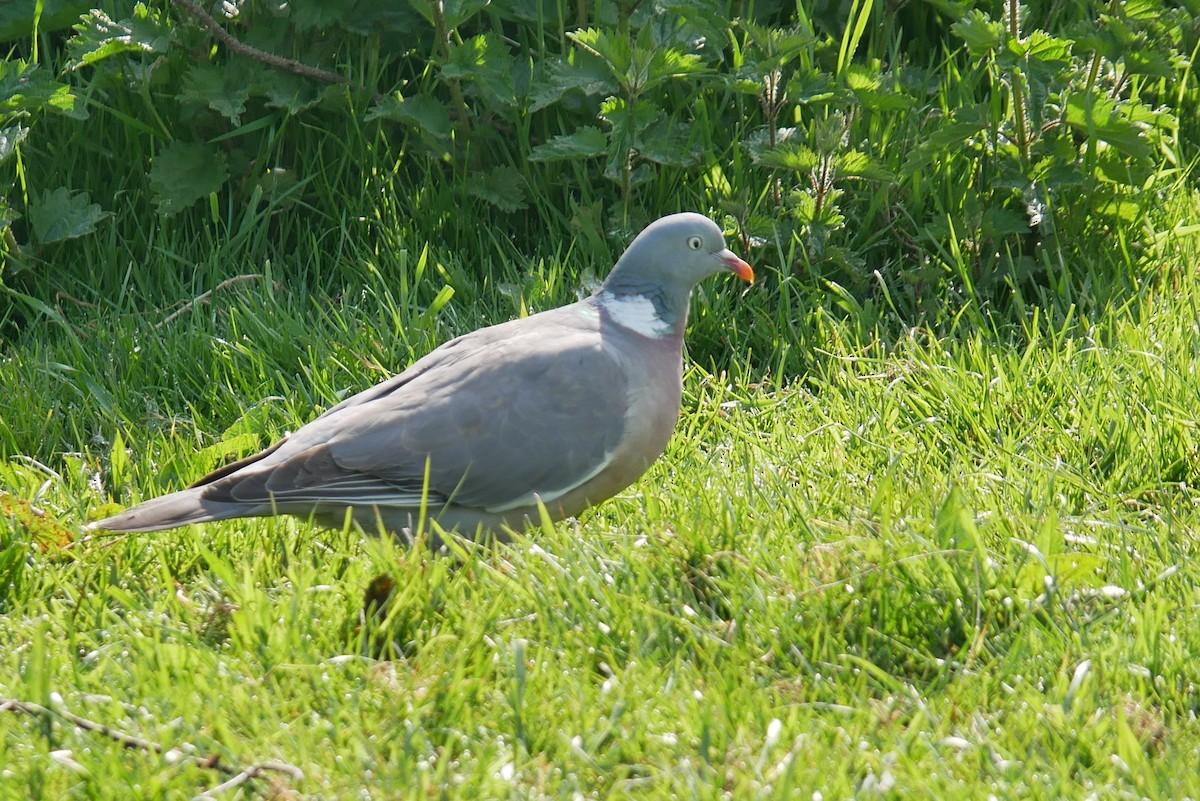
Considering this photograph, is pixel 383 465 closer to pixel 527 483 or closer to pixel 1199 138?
pixel 527 483

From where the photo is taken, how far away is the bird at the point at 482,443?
302 centimetres

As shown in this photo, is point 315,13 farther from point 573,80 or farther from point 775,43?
point 775,43

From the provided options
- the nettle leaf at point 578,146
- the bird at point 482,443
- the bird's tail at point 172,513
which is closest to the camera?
the bird's tail at point 172,513

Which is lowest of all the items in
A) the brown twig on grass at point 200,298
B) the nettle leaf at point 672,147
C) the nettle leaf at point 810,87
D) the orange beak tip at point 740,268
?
the brown twig on grass at point 200,298

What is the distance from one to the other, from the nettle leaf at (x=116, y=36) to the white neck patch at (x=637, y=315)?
1760 mm

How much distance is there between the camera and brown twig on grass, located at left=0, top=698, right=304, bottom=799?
7.06 feet

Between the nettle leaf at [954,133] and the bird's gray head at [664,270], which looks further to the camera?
the nettle leaf at [954,133]

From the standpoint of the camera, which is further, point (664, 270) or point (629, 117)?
point (629, 117)

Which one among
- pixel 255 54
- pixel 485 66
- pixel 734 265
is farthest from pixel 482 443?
pixel 255 54

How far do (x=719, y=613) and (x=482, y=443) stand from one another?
0.73m

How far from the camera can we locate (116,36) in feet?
13.5

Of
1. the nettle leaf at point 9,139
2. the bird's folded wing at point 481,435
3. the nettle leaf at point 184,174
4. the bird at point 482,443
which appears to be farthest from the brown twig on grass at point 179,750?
the nettle leaf at point 184,174

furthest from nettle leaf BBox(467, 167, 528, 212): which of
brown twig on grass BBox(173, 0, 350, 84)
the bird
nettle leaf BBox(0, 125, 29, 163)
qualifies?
nettle leaf BBox(0, 125, 29, 163)

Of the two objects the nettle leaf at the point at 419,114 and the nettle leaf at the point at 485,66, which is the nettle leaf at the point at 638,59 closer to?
the nettle leaf at the point at 485,66
